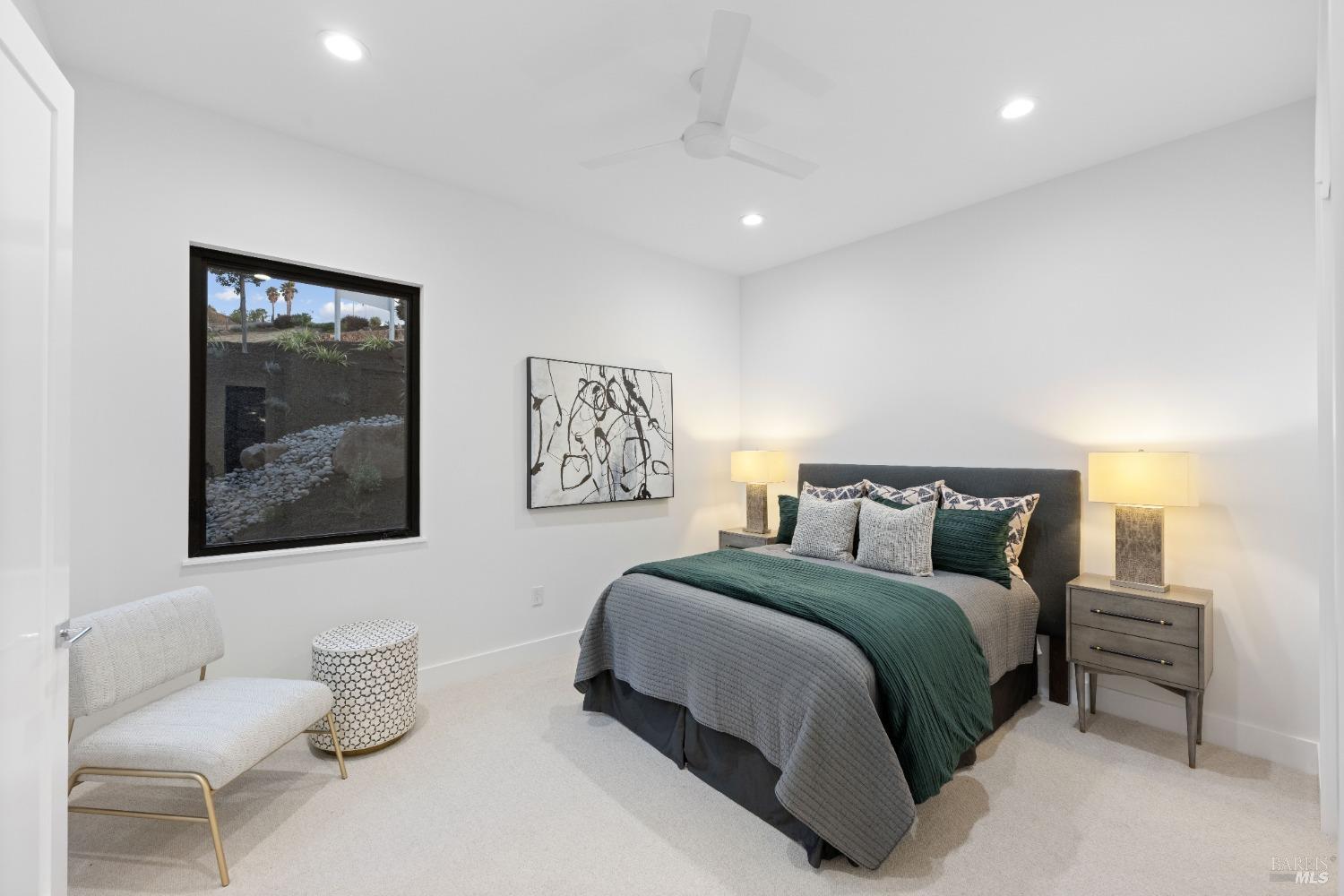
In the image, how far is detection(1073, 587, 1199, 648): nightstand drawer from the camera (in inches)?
97.3

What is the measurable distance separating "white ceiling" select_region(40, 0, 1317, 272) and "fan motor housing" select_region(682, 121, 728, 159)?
0.79 ft

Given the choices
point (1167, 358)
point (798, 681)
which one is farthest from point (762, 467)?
point (798, 681)

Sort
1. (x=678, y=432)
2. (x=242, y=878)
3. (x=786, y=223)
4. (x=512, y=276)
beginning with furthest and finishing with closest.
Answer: (x=678, y=432)
(x=786, y=223)
(x=512, y=276)
(x=242, y=878)

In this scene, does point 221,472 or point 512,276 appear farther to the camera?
point 512,276

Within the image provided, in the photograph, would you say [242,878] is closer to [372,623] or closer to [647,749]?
[372,623]

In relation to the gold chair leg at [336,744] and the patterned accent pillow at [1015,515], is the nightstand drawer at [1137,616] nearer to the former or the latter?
the patterned accent pillow at [1015,515]

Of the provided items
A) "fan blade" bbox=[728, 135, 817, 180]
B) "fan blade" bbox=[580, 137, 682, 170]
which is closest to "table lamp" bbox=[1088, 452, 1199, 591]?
"fan blade" bbox=[728, 135, 817, 180]

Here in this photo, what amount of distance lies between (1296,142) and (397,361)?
4252 millimetres

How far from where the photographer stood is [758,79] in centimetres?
238

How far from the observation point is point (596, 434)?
398 centimetres

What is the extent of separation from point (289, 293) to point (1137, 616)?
4.17 metres

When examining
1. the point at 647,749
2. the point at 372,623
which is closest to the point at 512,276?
the point at 372,623

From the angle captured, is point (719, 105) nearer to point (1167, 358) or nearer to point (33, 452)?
point (33, 452)

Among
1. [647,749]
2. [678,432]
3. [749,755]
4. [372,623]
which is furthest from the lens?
[678,432]
